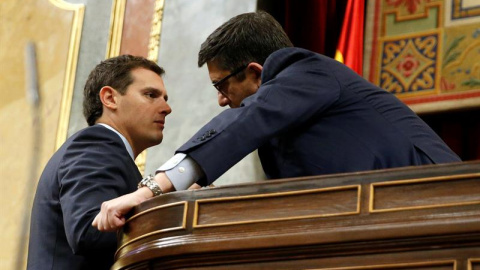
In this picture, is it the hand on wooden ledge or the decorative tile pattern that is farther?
the decorative tile pattern

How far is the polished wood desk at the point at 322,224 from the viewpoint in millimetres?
2668

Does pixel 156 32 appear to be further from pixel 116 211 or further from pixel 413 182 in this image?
pixel 413 182

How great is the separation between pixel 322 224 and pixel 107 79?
1.42m

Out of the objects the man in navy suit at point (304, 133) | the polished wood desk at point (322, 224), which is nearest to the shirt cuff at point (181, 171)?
the man in navy suit at point (304, 133)

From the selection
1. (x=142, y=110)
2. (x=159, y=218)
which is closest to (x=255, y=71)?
(x=142, y=110)

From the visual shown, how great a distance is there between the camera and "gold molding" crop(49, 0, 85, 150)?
5.65 metres

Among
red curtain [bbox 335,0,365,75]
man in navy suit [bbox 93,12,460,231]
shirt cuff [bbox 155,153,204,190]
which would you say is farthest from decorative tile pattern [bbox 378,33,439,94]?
shirt cuff [bbox 155,153,204,190]

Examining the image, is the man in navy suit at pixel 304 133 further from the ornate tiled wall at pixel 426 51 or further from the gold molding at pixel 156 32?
the gold molding at pixel 156 32

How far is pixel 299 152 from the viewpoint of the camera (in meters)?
3.33

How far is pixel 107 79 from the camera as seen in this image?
13.2 feet

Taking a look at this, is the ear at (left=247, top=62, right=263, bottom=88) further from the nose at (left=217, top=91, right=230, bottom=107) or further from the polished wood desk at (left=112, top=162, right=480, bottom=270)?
the polished wood desk at (left=112, top=162, right=480, bottom=270)

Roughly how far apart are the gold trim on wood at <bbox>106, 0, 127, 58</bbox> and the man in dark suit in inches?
60.5

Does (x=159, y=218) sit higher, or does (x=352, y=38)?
(x=352, y=38)

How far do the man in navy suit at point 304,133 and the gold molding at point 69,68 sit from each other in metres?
2.33
